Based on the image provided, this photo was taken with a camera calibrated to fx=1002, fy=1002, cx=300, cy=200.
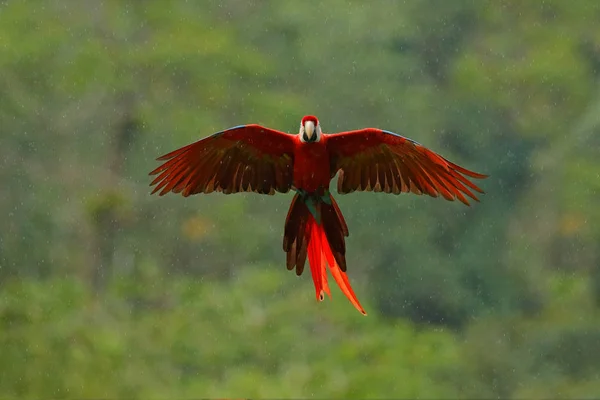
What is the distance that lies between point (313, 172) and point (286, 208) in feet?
19.2

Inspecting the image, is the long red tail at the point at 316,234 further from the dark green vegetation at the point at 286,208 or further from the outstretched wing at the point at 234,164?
the dark green vegetation at the point at 286,208

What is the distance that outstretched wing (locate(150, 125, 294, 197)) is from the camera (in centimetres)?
167

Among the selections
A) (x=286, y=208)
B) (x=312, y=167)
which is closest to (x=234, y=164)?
(x=312, y=167)

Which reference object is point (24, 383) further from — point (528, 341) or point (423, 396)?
point (528, 341)

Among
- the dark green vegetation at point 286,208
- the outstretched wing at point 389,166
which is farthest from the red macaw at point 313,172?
the dark green vegetation at point 286,208

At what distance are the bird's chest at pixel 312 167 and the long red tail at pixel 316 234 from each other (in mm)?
23

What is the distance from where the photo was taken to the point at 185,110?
A: 757 cm

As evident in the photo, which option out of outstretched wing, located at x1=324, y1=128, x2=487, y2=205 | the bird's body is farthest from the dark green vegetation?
the bird's body

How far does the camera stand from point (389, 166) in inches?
69.7

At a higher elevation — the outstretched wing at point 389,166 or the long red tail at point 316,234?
the outstretched wing at point 389,166

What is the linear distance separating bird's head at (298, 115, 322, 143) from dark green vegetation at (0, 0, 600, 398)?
502 cm

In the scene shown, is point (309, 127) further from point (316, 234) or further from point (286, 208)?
point (286, 208)

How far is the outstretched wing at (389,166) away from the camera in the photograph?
1.66 meters

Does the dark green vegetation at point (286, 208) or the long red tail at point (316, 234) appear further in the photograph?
the dark green vegetation at point (286, 208)
